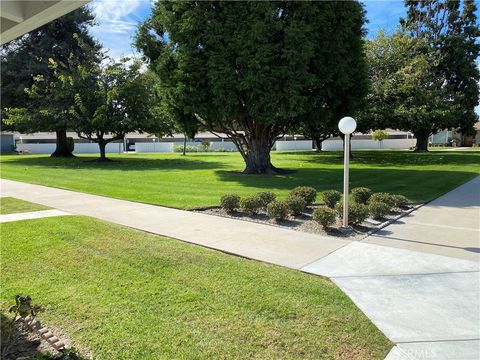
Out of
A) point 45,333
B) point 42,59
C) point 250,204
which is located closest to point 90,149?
point 42,59

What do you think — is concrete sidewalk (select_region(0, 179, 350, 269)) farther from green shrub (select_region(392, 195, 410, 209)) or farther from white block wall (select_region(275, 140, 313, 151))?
white block wall (select_region(275, 140, 313, 151))

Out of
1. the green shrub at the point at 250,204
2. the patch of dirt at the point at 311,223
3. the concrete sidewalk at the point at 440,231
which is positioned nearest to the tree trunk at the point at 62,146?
the patch of dirt at the point at 311,223

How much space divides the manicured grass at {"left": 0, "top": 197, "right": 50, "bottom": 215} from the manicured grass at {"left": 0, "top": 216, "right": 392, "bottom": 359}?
273 centimetres

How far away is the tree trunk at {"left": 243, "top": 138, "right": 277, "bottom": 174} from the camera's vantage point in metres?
16.8

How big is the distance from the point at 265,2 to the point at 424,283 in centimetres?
1195

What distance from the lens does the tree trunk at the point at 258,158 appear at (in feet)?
55.0

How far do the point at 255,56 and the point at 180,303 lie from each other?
1122 centimetres

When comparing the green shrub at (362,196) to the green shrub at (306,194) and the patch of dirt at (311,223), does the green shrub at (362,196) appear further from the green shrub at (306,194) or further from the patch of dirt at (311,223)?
the green shrub at (306,194)

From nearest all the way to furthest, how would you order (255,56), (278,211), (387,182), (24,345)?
1. (24,345)
2. (278,211)
3. (387,182)
4. (255,56)

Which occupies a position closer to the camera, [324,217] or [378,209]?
[324,217]

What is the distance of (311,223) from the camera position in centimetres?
726

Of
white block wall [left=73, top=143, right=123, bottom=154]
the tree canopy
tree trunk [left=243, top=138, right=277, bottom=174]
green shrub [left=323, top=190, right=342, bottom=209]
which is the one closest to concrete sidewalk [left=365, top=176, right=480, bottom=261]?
green shrub [left=323, top=190, right=342, bottom=209]

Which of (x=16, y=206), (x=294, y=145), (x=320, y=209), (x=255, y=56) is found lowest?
(x=16, y=206)

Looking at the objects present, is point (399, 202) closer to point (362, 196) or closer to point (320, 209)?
point (362, 196)
